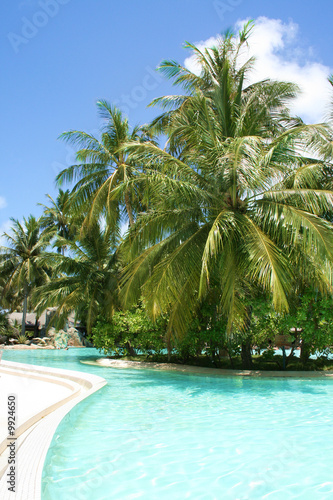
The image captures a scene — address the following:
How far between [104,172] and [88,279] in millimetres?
4330

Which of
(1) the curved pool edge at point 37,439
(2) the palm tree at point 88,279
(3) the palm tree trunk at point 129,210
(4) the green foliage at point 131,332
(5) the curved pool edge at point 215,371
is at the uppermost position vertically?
(3) the palm tree trunk at point 129,210

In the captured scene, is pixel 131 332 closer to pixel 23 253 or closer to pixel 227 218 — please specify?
pixel 227 218

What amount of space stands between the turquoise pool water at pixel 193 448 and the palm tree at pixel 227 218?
252 cm

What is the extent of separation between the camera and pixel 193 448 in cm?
448

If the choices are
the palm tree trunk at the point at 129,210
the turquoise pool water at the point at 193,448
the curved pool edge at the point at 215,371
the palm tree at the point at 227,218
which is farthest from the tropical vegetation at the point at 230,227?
the palm tree trunk at the point at 129,210

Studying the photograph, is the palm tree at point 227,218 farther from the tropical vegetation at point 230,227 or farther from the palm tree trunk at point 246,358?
the palm tree trunk at point 246,358

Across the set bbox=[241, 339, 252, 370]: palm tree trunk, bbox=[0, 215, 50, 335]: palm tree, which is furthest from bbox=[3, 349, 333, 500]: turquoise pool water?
bbox=[0, 215, 50, 335]: palm tree

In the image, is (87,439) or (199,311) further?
(199,311)

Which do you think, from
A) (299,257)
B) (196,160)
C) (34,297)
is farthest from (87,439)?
(34,297)

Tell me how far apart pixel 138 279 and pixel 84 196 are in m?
6.46

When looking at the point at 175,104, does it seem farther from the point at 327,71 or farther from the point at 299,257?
the point at 299,257

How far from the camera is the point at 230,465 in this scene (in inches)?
159

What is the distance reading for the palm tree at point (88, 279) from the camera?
15570 millimetres

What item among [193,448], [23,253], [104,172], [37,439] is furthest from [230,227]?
[23,253]
